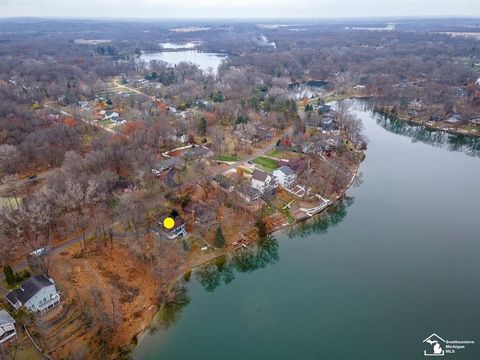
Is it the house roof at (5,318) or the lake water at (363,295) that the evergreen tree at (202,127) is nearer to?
the lake water at (363,295)

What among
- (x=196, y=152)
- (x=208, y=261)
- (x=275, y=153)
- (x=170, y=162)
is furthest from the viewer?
(x=275, y=153)

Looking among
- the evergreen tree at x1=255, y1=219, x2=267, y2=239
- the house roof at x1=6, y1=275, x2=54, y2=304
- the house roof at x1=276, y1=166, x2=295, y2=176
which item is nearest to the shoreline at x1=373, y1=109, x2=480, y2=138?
the house roof at x1=276, y1=166, x2=295, y2=176

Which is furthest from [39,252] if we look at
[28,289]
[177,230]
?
[177,230]

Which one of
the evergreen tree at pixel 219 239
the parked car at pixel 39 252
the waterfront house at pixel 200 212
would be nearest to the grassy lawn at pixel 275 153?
the waterfront house at pixel 200 212

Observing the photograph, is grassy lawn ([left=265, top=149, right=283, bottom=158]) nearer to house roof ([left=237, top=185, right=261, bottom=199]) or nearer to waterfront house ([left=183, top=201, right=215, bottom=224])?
house roof ([left=237, top=185, right=261, bottom=199])
